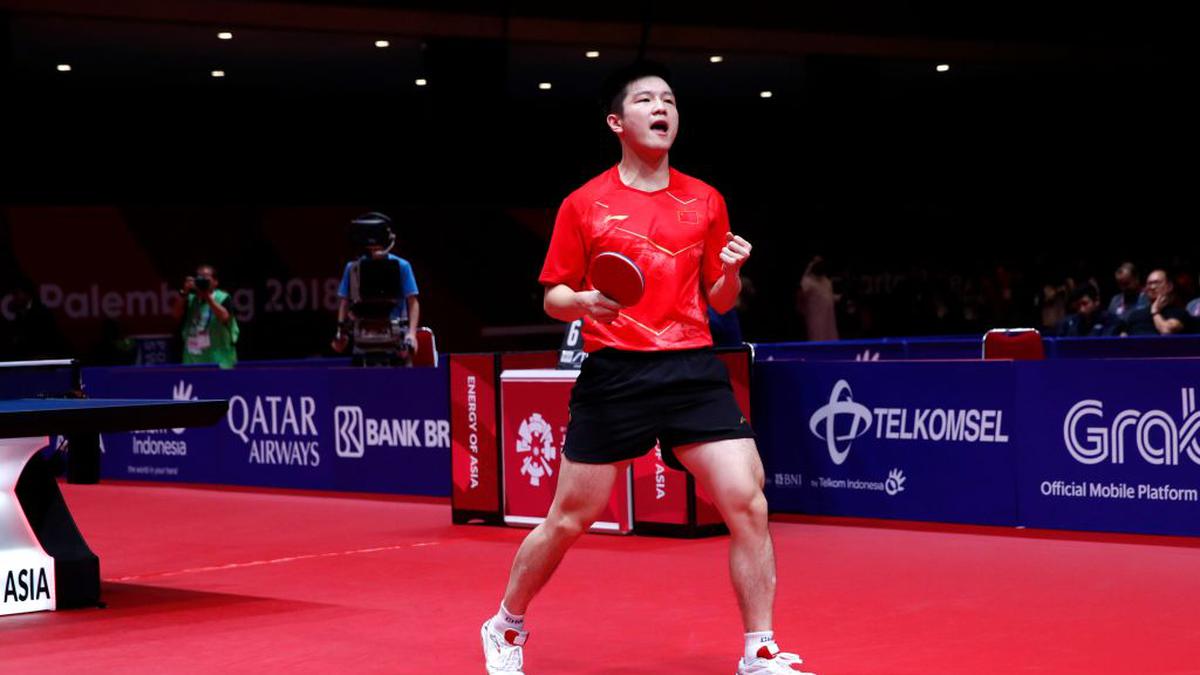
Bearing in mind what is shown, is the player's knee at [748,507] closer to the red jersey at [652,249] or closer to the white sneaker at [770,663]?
the white sneaker at [770,663]

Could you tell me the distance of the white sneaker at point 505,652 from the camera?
19.1ft

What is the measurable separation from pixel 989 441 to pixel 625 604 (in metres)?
3.17

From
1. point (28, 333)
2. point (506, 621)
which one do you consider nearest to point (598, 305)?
point (506, 621)

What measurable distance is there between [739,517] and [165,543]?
18.9 ft

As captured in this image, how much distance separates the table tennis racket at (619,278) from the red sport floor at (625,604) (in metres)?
1.40

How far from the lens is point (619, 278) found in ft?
17.9

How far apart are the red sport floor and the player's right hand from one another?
1.33 m

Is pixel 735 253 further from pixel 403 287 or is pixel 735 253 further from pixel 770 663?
pixel 403 287

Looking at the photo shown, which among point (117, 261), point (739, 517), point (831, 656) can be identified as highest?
point (117, 261)

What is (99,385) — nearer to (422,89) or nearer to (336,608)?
(336,608)

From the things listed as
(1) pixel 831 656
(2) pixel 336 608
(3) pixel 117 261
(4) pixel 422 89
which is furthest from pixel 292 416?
(4) pixel 422 89

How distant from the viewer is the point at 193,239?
80.7ft

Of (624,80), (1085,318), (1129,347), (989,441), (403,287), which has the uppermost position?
(624,80)

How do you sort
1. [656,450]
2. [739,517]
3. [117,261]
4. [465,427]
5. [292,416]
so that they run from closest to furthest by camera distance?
[739,517], [656,450], [465,427], [292,416], [117,261]
